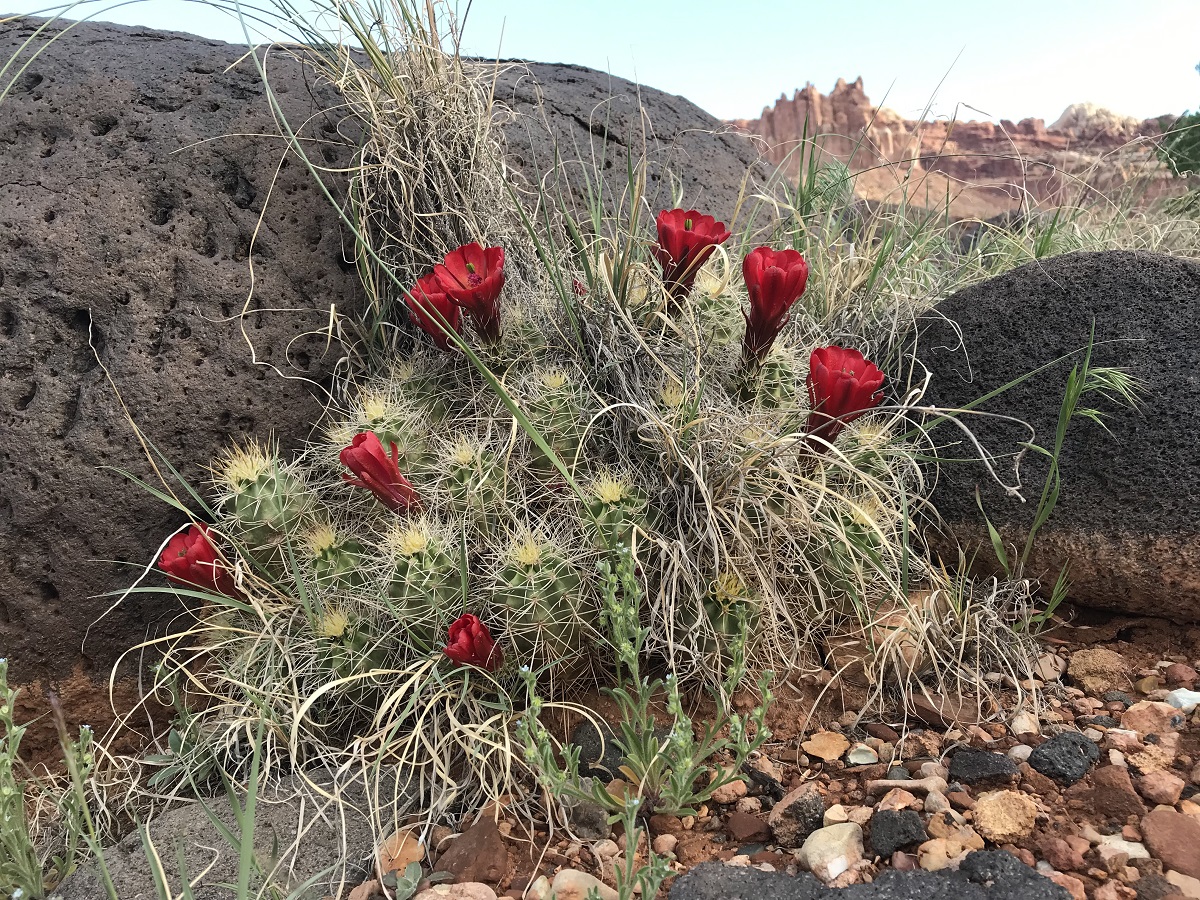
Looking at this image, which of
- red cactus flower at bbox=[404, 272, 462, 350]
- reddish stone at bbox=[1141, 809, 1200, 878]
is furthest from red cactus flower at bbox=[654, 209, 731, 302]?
reddish stone at bbox=[1141, 809, 1200, 878]

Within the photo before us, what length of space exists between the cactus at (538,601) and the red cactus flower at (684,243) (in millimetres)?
875

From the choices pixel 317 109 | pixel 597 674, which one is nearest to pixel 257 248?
pixel 317 109

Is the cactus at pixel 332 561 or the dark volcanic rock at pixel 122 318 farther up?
the dark volcanic rock at pixel 122 318

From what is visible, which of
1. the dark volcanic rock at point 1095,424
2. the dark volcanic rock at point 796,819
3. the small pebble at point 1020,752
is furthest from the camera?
the dark volcanic rock at point 1095,424

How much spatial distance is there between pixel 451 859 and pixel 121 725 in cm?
130

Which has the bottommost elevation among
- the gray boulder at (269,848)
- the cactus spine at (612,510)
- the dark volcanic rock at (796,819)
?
the gray boulder at (269,848)

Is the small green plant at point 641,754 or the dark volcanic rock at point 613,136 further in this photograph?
the dark volcanic rock at point 613,136

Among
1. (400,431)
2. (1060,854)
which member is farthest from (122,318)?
(1060,854)

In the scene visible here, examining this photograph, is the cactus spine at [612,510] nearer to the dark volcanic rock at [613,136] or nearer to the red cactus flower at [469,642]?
the red cactus flower at [469,642]

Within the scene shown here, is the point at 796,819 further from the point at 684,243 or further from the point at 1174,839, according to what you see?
the point at 684,243

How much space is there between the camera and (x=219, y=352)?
2648 millimetres

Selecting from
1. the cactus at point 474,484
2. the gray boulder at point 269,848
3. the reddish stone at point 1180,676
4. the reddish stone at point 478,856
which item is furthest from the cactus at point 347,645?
the reddish stone at point 1180,676

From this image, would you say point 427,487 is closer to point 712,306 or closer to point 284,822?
point 284,822

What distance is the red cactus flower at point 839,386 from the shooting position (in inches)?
84.2
